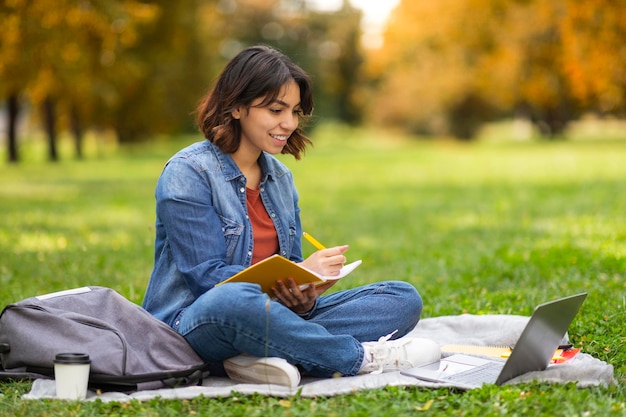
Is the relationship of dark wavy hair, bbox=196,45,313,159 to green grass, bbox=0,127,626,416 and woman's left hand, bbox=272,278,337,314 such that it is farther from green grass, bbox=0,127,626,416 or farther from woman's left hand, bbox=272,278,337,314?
green grass, bbox=0,127,626,416

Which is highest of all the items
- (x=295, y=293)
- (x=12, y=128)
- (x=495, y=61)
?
(x=295, y=293)

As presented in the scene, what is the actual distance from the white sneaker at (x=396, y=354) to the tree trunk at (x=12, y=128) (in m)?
21.8

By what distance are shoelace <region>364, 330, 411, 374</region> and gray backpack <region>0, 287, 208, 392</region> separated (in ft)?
2.46

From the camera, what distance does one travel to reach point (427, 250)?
320 inches

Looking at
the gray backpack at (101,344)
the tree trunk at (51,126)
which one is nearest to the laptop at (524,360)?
the gray backpack at (101,344)

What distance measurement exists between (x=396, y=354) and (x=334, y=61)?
5455 cm

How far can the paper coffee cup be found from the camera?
132 inches

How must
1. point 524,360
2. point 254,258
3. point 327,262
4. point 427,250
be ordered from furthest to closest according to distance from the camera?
point 427,250
point 254,258
point 327,262
point 524,360

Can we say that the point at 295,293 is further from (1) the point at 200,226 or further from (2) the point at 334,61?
(2) the point at 334,61

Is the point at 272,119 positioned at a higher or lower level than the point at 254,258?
higher

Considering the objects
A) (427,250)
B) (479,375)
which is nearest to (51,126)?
(427,250)

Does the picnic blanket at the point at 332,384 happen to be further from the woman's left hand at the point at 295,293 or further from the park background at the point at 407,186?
the woman's left hand at the point at 295,293

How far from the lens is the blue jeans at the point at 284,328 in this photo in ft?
11.4

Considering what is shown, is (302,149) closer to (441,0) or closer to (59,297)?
(59,297)
